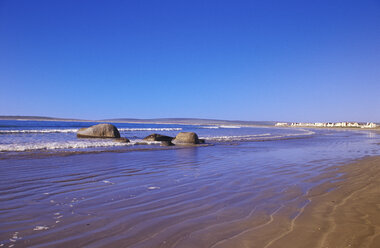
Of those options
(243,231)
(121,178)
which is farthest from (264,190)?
(121,178)

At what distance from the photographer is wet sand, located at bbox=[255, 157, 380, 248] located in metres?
2.61

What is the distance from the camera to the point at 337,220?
325cm

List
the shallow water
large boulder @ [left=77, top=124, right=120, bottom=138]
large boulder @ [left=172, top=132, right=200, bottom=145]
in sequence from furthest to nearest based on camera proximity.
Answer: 1. large boulder @ [left=77, top=124, right=120, bottom=138]
2. large boulder @ [left=172, top=132, right=200, bottom=145]
3. the shallow water

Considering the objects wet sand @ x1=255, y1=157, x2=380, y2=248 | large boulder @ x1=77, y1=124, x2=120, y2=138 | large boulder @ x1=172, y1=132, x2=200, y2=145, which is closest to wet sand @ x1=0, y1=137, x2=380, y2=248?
wet sand @ x1=255, y1=157, x2=380, y2=248

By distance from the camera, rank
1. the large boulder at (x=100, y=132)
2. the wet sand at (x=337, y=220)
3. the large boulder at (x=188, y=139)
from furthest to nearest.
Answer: the large boulder at (x=100, y=132) < the large boulder at (x=188, y=139) < the wet sand at (x=337, y=220)

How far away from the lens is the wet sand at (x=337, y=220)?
2608 mm

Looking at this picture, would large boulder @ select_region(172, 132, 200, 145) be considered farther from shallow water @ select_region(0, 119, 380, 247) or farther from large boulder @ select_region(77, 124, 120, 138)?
shallow water @ select_region(0, 119, 380, 247)

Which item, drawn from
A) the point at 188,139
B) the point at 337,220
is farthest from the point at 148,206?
the point at 188,139

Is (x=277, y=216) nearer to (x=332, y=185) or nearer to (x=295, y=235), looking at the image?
(x=295, y=235)

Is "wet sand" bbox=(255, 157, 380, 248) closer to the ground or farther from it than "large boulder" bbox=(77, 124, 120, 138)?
closer to the ground

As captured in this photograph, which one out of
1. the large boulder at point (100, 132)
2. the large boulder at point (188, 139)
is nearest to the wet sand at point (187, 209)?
the large boulder at point (188, 139)

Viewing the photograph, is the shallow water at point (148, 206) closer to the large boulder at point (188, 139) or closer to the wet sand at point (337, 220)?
the wet sand at point (337, 220)

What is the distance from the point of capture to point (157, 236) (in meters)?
2.74

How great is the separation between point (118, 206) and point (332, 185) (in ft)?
14.4
